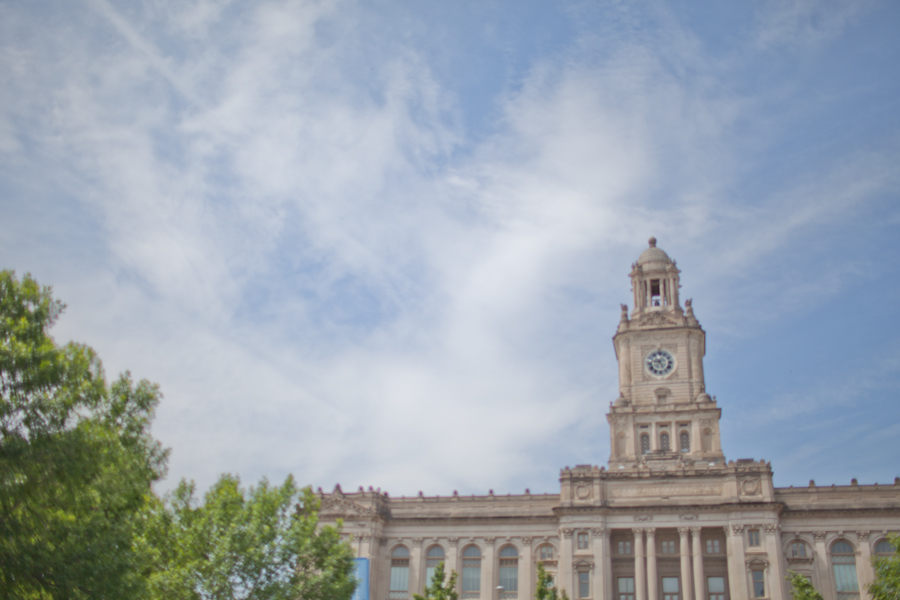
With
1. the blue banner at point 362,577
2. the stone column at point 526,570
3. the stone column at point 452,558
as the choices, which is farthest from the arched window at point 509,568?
the blue banner at point 362,577

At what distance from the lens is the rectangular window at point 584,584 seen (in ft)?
233

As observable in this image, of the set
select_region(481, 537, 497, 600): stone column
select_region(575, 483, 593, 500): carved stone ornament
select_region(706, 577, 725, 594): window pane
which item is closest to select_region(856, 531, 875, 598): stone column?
select_region(706, 577, 725, 594): window pane

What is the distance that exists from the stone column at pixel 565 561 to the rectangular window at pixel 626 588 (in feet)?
16.2

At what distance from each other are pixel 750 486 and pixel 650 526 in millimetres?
9251

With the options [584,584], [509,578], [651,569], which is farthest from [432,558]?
[651,569]

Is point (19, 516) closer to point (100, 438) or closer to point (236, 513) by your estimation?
point (100, 438)

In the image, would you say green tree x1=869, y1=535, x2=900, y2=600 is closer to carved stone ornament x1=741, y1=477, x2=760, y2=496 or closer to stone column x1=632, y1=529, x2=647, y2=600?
carved stone ornament x1=741, y1=477, x2=760, y2=496

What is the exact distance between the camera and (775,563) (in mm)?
68312

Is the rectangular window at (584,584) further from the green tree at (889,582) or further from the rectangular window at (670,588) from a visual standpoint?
the green tree at (889,582)

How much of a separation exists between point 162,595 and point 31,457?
1516 cm

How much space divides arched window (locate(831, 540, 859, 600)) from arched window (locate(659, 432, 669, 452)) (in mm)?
17354

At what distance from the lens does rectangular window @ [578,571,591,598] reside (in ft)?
233

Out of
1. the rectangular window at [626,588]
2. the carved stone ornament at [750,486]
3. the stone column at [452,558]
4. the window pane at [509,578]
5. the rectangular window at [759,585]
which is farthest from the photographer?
the stone column at [452,558]

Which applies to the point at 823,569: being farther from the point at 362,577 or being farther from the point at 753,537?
the point at 362,577
